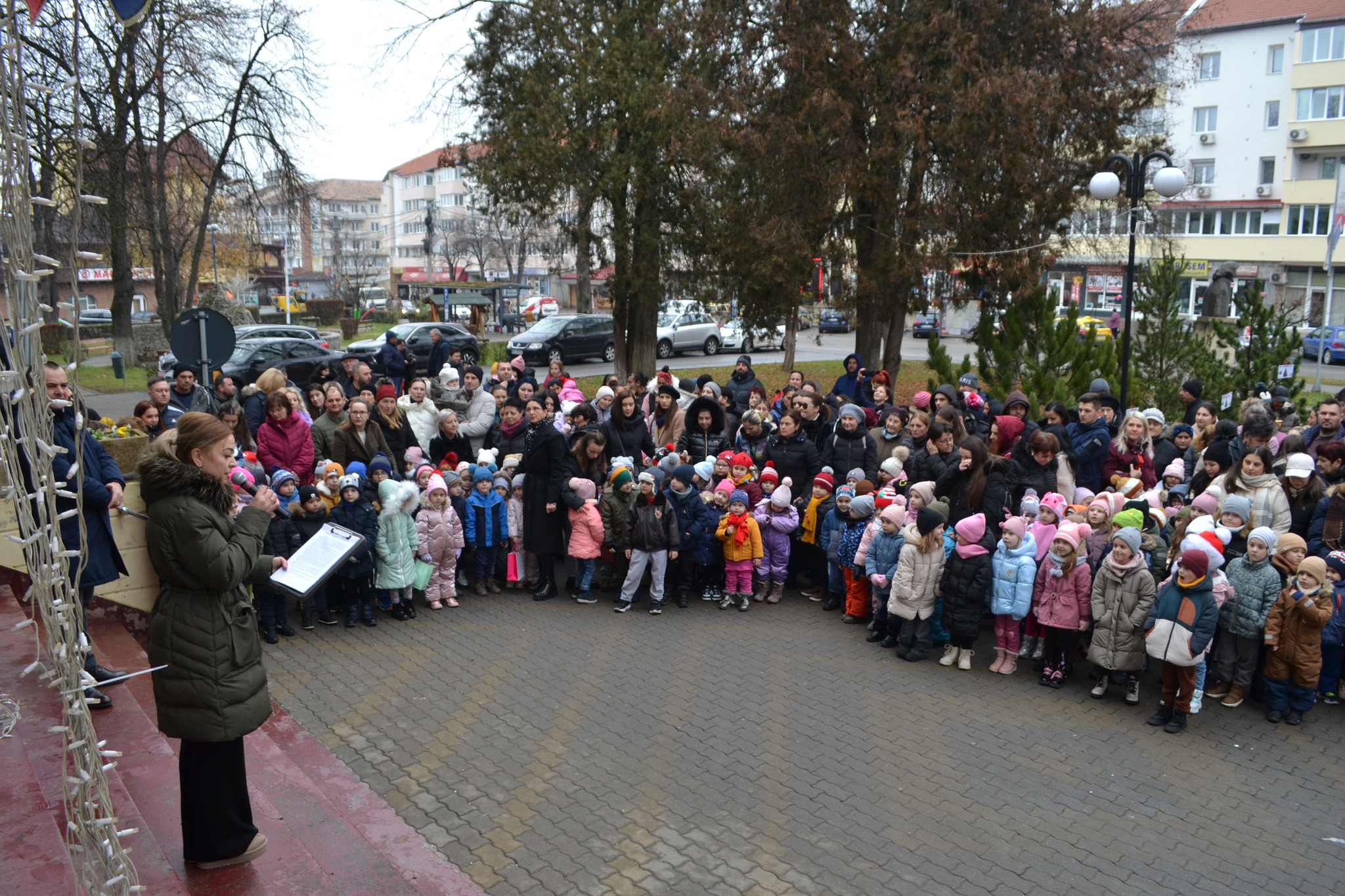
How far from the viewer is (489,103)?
20.8 m

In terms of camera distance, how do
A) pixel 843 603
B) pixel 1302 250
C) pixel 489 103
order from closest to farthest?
pixel 843 603
pixel 489 103
pixel 1302 250

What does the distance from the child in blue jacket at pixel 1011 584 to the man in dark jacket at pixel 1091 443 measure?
2.25 meters

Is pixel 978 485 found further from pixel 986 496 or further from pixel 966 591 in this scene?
pixel 966 591

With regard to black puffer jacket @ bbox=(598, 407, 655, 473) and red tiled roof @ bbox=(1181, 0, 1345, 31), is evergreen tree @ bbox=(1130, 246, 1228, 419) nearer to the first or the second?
black puffer jacket @ bbox=(598, 407, 655, 473)

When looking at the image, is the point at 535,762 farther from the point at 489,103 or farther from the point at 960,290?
the point at 489,103

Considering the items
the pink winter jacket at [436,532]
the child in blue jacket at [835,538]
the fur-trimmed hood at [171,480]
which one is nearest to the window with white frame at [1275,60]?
the child in blue jacket at [835,538]

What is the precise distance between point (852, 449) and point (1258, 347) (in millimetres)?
Answer: 8469

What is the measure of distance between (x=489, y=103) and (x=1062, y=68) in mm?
11446

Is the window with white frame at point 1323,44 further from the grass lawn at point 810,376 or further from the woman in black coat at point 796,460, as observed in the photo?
the woman in black coat at point 796,460

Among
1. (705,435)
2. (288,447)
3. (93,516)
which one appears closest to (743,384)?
(705,435)

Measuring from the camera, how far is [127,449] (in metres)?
9.27

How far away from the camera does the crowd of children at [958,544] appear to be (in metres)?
7.18

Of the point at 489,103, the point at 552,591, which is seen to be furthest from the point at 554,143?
the point at 552,591

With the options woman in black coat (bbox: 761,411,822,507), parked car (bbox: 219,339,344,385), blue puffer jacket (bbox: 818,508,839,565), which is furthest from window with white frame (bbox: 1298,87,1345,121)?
blue puffer jacket (bbox: 818,508,839,565)
